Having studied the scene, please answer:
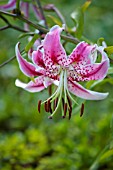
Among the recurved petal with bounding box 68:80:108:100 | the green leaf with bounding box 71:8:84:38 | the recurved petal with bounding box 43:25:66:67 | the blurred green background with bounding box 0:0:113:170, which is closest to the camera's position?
the recurved petal with bounding box 43:25:66:67

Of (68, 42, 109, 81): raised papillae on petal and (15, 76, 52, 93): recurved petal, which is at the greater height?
(68, 42, 109, 81): raised papillae on petal

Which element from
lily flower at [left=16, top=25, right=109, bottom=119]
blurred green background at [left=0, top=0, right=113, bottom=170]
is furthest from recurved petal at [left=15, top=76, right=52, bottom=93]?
blurred green background at [left=0, top=0, right=113, bottom=170]

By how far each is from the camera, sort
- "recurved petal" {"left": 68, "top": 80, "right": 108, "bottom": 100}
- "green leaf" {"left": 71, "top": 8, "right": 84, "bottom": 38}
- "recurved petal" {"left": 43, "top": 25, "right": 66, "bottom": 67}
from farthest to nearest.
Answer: "green leaf" {"left": 71, "top": 8, "right": 84, "bottom": 38} → "recurved petal" {"left": 68, "top": 80, "right": 108, "bottom": 100} → "recurved petal" {"left": 43, "top": 25, "right": 66, "bottom": 67}

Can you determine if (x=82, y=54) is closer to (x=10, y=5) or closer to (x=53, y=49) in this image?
(x=53, y=49)

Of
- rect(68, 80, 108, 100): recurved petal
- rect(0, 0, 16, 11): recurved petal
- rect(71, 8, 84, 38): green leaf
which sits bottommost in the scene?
rect(68, 80, 108, 100): recurved petal

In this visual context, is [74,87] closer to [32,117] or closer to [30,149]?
[30,149]

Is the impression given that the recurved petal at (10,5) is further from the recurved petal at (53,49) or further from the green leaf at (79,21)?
the recurved petal at (53,49)

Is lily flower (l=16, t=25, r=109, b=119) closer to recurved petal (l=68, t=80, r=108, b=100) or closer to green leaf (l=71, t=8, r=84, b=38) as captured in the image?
recurved petal (l=68, t=80, r=108, b=100)

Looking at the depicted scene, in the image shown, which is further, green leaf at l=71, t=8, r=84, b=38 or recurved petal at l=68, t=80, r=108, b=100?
green leaf at l=71, t=8, r=84, b=38
